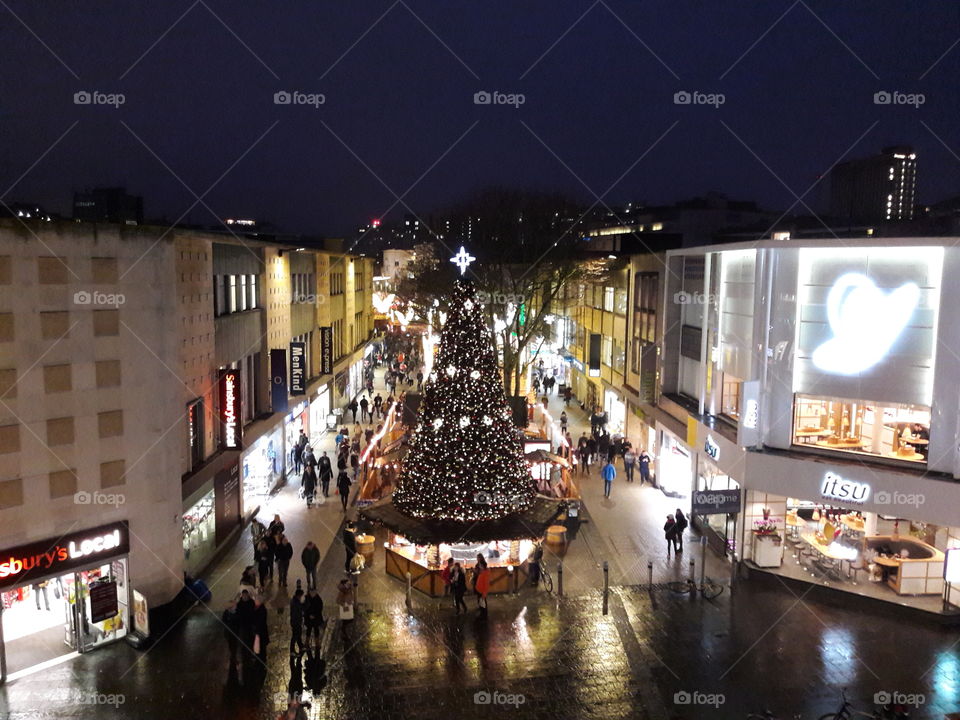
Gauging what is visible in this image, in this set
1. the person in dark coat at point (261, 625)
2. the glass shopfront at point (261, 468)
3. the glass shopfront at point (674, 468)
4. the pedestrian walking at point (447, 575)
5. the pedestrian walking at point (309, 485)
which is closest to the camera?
the person in dark coat at point (261, 625)

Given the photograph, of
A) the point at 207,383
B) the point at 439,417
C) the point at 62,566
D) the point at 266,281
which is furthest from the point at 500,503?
the point at 266,281

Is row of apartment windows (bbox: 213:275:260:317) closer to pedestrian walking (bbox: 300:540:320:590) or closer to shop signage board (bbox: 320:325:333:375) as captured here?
pedestrian walking (bbox: 300:540:320:590)

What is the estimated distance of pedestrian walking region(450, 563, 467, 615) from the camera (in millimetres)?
15742

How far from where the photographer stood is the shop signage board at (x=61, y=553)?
1283 centimetres

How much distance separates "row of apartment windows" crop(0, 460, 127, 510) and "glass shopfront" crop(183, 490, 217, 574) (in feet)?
8.36

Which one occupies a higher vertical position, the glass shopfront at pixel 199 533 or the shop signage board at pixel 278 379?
the shop signage board at pixel 278 379

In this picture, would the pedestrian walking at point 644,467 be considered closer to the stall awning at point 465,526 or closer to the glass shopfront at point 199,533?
the stall awning at point 465,526

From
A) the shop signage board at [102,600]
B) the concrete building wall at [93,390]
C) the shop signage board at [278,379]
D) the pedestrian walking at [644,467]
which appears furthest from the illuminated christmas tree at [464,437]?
the pedestrian walking at [644,467]

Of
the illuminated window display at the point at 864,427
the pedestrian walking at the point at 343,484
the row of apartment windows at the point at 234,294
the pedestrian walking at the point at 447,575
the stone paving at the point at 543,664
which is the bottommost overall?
the stone paving at the point at 543,664

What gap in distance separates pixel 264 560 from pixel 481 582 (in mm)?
5307

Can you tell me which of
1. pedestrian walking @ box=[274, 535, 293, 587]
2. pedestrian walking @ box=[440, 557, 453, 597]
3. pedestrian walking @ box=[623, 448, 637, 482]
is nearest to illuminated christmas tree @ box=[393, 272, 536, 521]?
pedestrian walking @ box=[440, 557, 453, 597]

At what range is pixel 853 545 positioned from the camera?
1772cm

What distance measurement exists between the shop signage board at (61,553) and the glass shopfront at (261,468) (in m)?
6.88

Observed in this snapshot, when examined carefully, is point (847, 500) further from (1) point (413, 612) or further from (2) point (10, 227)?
(2) point (10, 227)
